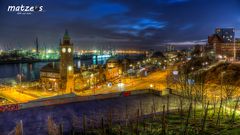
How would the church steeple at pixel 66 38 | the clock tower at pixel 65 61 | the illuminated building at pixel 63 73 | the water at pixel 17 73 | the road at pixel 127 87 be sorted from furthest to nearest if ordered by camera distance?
1. the water at pixel 17 73
2. the church steeple at pixel 66 38
3. the clock tower at pixel 65 61
4. the illuminated building at pixel 63 73
5. the road at pixel 127 87

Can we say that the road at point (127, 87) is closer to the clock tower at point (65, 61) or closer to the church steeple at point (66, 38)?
the clock tower at point (65, 61)

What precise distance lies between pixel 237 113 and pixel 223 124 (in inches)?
116

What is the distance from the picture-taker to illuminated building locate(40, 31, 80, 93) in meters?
36.8

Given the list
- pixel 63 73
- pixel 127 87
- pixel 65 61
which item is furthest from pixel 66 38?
pixel 127 87

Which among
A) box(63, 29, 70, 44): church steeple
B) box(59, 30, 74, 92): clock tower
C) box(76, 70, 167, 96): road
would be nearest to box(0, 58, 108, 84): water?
box(59, 30, 74, 92): clock tower

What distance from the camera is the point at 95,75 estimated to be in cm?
4219

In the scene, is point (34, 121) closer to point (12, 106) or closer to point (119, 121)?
point (12, 106)

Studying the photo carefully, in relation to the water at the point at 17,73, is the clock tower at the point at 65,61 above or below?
above

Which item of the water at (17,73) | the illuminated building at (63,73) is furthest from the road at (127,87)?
the water at (17,73)

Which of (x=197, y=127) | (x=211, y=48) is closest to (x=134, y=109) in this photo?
(x=197, y=127)

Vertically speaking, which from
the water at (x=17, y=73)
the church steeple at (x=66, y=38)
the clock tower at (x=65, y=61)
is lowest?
the water at (x=17, y=73)

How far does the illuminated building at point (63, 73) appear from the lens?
121 feet

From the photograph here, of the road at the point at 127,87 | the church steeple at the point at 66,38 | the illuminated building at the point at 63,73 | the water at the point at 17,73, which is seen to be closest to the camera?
the road at the point at 127,87

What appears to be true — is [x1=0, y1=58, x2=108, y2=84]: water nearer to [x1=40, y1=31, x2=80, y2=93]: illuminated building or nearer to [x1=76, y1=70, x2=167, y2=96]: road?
[x1=40, y1=31, x2=80, y2=93]: illuminated building
